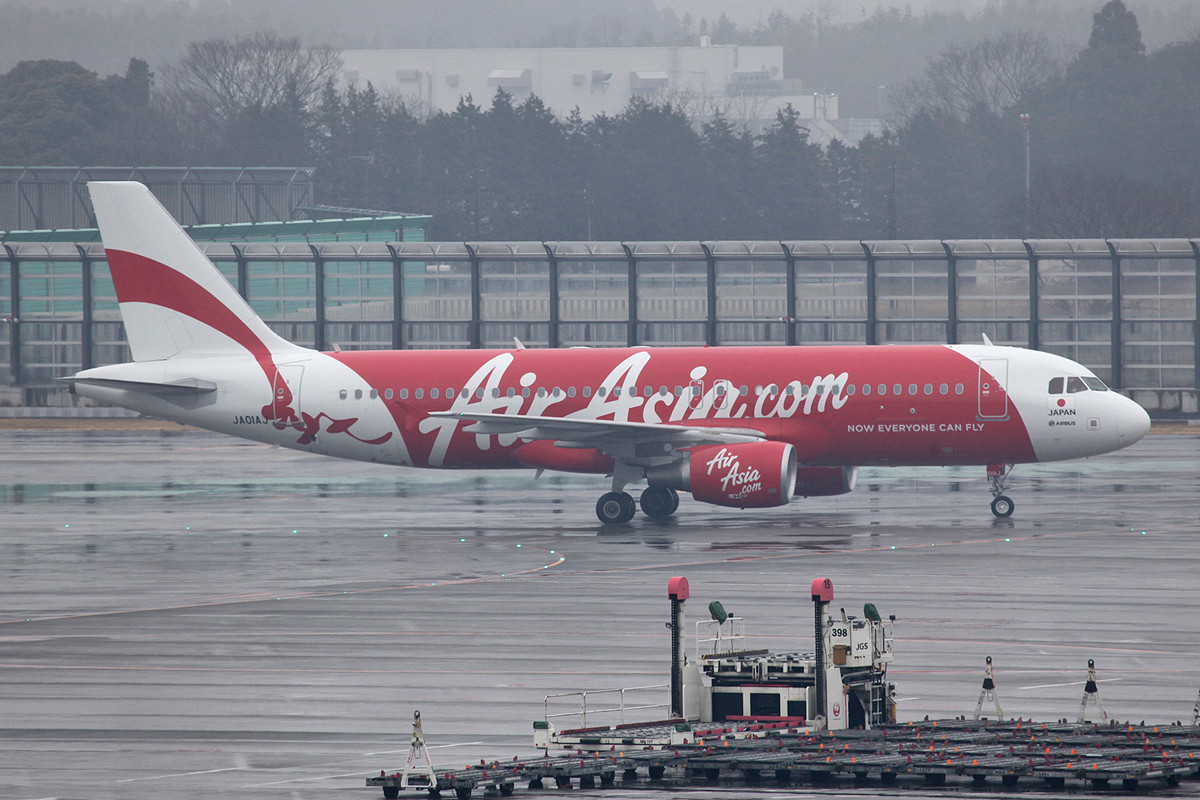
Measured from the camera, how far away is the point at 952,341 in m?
70.6

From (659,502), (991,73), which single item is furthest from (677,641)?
(991,73)

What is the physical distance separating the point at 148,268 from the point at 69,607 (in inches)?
680

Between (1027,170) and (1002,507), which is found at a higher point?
(1027,170)

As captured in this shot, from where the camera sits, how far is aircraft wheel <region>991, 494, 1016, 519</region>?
42.9m

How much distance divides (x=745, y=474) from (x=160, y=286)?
1748 centimetres

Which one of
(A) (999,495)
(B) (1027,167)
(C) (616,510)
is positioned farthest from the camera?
(B) (1027,167)

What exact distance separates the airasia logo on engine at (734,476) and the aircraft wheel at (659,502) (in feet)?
9.99

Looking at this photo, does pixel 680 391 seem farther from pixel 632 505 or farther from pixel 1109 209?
pixel 1109 209

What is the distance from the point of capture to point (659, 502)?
44.4 meters

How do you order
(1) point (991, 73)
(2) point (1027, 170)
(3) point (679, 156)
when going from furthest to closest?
(1) point (991, 73) < (3) point (679, 156) < (2) point (1027, 170)

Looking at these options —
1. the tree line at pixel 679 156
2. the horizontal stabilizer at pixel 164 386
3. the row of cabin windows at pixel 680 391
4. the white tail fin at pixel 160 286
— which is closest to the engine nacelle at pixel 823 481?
the row of cabin windows at pixel 680 391

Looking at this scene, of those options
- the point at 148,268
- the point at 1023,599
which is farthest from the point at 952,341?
the point at 1023,599

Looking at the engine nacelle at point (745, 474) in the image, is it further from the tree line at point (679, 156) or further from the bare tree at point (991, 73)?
the bare tree at point (991, 73)

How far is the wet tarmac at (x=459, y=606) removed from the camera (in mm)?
21062
